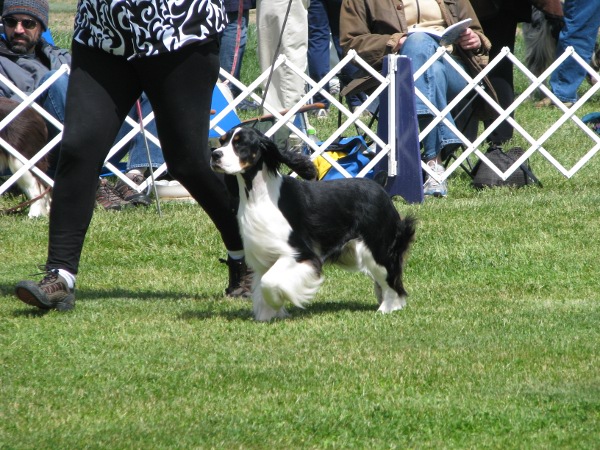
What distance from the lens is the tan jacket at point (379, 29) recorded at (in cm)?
830

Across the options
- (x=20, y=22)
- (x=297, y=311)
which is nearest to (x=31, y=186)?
(x=20, y=22)

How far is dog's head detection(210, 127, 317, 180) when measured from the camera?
4.55m

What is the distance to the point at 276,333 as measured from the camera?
14.9ft

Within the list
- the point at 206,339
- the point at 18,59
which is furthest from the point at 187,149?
the point at 18,59

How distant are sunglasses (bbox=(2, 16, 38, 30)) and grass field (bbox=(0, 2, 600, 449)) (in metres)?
1.98

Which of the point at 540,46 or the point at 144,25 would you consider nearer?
the point at 144,25

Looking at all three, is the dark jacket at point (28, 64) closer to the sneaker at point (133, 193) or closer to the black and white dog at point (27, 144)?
the black and white dog at point (27, 144)

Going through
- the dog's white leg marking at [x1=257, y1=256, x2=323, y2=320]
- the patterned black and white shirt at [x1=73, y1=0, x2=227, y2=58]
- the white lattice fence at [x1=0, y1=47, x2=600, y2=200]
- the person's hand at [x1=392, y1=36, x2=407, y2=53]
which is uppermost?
the patterned black and white shirt at [x1=73, y1=0, x2=227, y2=58]

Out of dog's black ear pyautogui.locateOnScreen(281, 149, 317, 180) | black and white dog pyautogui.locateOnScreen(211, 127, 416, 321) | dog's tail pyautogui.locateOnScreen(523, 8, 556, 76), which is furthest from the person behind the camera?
dog's tail pyautogui.locateOnScreen(523, 8, 556, 76)

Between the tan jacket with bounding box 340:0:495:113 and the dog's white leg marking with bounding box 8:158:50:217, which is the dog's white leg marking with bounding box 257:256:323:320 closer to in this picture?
the dog's white leg marking with bounding box 8:158:50:217

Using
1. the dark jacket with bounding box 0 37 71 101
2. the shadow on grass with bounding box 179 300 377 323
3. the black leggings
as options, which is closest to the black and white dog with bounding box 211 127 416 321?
the shadow on grass with bounding box 179 300 377 323

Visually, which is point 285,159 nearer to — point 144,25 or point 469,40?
point 144,25

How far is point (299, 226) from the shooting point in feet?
15.5

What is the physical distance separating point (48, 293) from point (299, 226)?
1.14m
